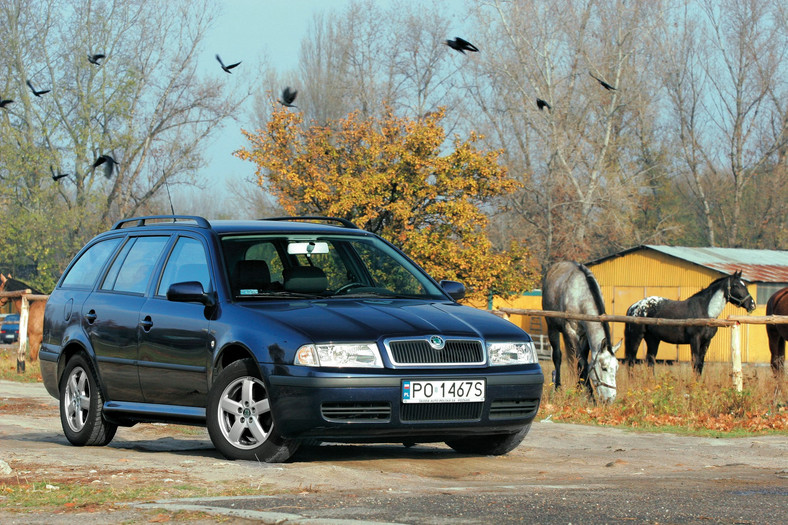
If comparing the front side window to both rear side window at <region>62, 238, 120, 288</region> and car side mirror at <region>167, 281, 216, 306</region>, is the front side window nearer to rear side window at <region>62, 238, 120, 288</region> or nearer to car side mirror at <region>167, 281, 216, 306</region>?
car side mirror at <region>167, 281, 216, 306</region>

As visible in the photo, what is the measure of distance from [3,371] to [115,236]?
12.2m

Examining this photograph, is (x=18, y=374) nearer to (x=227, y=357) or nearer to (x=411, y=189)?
(x=227, y=357)

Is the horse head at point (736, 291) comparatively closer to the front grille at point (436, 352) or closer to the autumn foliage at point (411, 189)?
the autumn foliage at point (411, 189)

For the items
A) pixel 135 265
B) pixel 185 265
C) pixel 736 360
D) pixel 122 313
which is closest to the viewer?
pixel 185 265

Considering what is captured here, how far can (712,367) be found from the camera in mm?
14703

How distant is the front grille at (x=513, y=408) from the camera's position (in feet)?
26.2

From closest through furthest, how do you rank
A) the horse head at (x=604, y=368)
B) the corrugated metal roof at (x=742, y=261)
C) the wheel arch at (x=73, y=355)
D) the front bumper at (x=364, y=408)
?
the front bumper at (x=364, y=408)
the wheel arch at (x=73, y=355)
the horse head at (x=604, y=368)
the corrugated metal roof at (x=742, y=261)

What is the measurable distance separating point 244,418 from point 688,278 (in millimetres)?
42586

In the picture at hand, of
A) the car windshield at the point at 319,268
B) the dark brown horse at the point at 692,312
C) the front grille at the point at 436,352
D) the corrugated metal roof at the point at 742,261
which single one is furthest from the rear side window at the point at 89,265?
the corrugated metal roof at the point at 742,261

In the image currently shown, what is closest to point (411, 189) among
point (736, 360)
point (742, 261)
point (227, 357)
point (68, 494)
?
point (742, 261)

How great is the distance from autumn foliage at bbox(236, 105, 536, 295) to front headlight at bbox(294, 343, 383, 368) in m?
29.6

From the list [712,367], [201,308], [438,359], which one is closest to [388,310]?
[438,359]

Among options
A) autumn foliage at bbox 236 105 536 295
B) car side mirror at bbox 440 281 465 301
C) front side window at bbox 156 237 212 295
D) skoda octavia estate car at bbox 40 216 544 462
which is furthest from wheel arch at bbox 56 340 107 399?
autumn foliage at bbox 236 105 536 295

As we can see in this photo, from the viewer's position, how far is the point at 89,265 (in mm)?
10336
